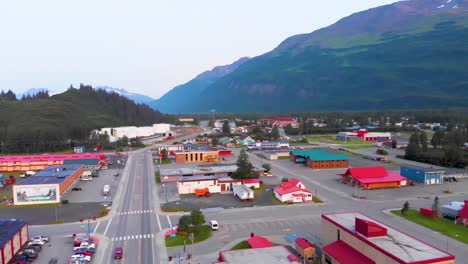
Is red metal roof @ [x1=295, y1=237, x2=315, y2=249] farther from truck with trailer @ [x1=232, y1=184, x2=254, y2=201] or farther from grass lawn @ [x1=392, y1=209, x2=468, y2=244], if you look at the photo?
truck with trailer @ [x1=232, y1=184, x2=254, y2=201]

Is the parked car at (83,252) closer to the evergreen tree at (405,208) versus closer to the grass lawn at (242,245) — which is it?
the grass lawn at (242,245)

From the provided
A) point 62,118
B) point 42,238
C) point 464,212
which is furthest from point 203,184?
point 62,118

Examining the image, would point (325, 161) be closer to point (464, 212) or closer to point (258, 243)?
point (464, 212)

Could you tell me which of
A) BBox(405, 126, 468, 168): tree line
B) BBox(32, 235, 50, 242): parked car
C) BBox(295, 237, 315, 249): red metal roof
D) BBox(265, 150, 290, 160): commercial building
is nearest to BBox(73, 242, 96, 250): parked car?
BBox(32, 235, 50, 242): parked car

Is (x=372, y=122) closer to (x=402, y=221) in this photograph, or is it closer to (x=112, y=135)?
(x=112, y=135)

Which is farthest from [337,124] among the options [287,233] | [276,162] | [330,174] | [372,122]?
[287,233]

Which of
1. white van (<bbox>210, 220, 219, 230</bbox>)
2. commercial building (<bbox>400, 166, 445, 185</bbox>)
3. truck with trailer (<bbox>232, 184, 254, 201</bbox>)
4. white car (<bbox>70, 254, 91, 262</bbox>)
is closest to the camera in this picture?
white car (<bbox>70, 254, 91, 262</bbox>)
